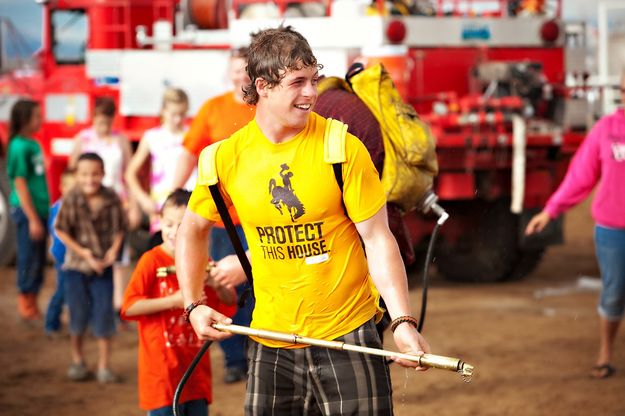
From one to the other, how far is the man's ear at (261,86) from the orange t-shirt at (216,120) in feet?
8.34

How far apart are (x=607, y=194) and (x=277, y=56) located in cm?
389

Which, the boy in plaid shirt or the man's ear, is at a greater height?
the man's ear

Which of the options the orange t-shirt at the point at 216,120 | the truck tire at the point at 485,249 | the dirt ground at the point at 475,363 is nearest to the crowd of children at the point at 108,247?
the dirt ground at the point at 475,363

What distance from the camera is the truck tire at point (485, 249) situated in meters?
10.9

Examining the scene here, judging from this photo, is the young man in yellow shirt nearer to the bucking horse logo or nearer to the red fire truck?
the bucking horse logo

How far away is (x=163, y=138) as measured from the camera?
Answer: 26.7 feet

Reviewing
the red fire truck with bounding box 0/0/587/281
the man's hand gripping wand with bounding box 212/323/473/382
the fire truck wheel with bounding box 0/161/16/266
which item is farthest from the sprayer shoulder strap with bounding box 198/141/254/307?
the fire truck wheel with bounding box 0/161/16/266

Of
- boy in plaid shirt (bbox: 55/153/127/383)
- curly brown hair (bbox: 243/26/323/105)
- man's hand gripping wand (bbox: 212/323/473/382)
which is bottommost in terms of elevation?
boy in plaid shirt (bbox: 55/153/127/383)

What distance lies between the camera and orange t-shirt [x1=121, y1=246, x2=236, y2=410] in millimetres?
4816

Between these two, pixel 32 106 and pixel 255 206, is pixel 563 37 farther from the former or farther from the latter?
pixel 255 206

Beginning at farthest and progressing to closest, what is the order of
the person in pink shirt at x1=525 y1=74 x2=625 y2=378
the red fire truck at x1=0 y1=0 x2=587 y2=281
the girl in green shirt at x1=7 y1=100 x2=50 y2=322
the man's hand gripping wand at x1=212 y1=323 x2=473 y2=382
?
the red fire truck at x1=0 y1=0 x2=587 y2=281 < the girl in green shirt at x1=7 y1=100 x2=50 y2=322 < the person in pink shirt at x1=525 y1=74 x2=625 y2=378 < the man's hand gripping wand at x1=212 y1=323 x2=473 y2=382

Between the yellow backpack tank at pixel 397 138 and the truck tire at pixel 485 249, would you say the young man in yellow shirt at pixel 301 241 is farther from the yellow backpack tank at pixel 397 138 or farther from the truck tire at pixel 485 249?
the truck tire at pixel 485 249

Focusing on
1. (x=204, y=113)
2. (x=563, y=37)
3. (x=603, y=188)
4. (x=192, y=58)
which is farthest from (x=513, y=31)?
(x=204, y=113)

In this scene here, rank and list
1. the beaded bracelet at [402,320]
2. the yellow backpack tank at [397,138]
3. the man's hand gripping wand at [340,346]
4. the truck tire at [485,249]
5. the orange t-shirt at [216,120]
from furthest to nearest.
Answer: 1. the truck tire at [485,249]
2. the orange t-shirt at [216,120]
3. the yellow backpack tank at [397,138]
4. the beaded bracelet at [402,320]
5. the man's hand gripping wand at [340,346]
